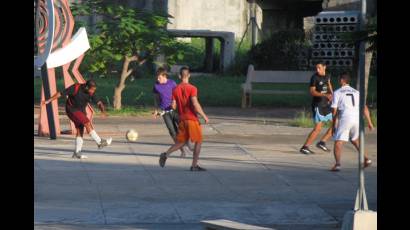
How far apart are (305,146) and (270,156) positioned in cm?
72

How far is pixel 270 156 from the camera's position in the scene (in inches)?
782

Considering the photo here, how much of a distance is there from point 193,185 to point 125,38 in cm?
1192

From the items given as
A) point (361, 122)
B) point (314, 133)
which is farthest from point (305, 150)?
point (361, 122)

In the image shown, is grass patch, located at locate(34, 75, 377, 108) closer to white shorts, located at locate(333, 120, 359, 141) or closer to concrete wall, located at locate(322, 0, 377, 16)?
concrete wall, located at locate(322, 0, 377, 16)

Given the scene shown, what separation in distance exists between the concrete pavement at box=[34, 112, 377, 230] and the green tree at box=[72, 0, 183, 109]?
16.2 feet

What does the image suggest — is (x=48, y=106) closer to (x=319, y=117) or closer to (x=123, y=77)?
(x=123, y=77)

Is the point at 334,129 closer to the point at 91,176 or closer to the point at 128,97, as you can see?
the point at 91,176

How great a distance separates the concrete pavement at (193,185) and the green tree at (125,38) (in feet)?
16.2

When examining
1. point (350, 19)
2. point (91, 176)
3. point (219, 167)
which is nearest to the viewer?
point (91, 176)

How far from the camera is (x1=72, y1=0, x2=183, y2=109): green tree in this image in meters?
27.5

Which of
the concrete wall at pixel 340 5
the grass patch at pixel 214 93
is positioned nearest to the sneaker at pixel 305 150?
the grass patch at pixel 214 93

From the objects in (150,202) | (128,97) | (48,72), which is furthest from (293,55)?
(150,202)

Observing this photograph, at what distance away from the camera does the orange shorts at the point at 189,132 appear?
57.4ft

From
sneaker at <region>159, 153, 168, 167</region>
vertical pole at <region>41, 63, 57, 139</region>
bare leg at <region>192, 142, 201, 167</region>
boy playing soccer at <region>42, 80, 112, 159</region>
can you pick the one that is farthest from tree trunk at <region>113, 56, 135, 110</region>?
bare leg at <region>192, 142, 201, 167</region>
